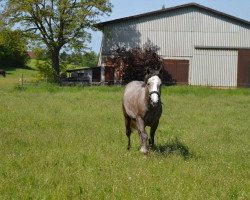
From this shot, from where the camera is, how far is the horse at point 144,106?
10508 mm

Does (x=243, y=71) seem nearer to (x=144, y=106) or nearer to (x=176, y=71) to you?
(x=176, y=71)

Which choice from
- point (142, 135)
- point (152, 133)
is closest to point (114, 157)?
point (142, 135)

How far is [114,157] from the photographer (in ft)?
34.2

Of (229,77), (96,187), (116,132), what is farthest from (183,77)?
(96,187)

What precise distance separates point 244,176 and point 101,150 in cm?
359

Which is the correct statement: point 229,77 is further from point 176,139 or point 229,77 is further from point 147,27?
point 176,139

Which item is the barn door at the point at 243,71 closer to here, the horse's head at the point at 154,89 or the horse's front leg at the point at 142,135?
the horse's front leg at the point at 142,135

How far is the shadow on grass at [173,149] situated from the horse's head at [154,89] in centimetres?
135

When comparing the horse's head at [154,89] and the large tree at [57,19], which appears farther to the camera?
the large tree at [57,19]

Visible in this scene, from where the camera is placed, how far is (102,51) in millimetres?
45281

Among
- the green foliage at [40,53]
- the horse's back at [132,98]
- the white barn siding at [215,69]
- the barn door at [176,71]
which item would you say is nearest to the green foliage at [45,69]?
the green foliage at [40,53]

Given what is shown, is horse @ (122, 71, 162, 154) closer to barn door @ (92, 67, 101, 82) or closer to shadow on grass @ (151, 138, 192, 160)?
shadow on grass @ (151, 138, 192, 160)

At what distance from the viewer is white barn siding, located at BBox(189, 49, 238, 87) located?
44.3 meters

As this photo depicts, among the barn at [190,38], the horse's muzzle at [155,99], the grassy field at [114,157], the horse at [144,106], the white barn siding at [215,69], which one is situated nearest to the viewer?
the grassy field at [114,157]
